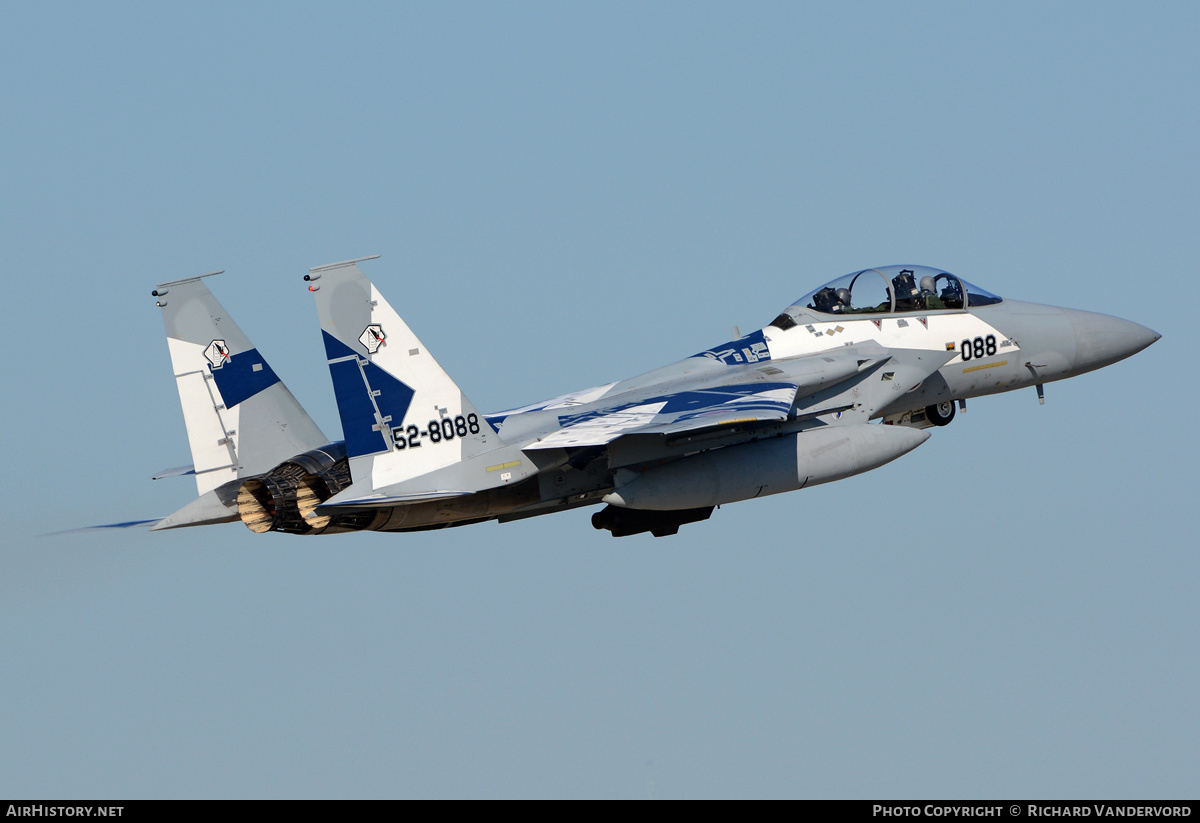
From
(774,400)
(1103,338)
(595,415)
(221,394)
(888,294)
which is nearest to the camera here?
(774,400)

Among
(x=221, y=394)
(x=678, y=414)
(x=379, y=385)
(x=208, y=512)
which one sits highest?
(x=221, y=394)

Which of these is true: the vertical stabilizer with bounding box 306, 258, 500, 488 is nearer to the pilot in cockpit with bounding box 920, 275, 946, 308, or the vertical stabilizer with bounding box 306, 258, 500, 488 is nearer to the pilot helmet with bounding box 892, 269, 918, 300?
the pilot helmet with bounding box 892, 269, 918, 300

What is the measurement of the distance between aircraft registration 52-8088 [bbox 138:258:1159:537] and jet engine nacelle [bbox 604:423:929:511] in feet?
0.07

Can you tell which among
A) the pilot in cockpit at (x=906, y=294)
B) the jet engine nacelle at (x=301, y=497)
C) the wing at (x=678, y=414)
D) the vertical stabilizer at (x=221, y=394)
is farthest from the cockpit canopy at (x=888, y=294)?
the vertical stabilizer at (x=221, y=394)

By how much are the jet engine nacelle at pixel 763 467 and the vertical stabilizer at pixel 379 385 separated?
2419mm

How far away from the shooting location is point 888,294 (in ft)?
73.2

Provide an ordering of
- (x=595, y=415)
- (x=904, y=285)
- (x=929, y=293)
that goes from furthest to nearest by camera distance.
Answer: (x=929, y=293) < (x=904, y=285) < (x=595, y=415)

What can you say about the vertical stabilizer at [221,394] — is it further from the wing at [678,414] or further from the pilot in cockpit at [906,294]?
the pilot in cockpit at [906,294]

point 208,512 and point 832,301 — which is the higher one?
point 832,301

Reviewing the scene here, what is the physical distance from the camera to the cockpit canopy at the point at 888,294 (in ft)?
72.5

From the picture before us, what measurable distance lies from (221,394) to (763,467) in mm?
7389

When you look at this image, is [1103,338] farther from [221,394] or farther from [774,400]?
[221,394]

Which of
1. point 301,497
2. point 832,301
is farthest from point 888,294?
point 301,497
